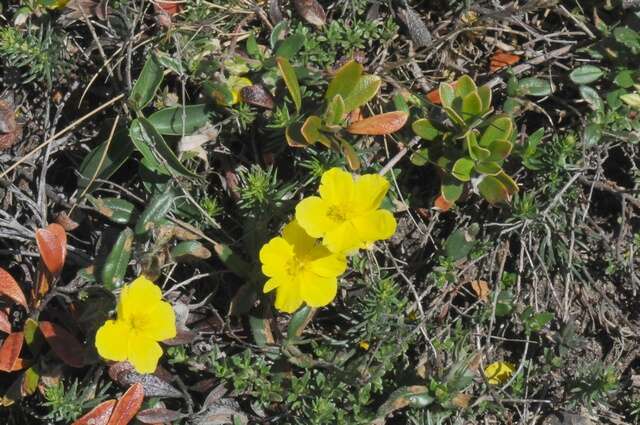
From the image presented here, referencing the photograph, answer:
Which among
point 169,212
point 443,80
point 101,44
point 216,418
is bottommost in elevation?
point 216,418

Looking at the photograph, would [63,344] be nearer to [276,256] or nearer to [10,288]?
[10,288]

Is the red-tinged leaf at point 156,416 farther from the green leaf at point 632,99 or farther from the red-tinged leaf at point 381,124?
the green leaf at point 632,99

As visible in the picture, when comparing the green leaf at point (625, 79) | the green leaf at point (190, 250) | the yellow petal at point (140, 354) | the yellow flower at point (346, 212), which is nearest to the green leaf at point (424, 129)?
the yellow flower at point (346, 212)

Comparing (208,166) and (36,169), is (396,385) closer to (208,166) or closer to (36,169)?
(208,166)

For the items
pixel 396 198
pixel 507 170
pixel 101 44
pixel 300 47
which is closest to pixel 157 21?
pixel 101 44

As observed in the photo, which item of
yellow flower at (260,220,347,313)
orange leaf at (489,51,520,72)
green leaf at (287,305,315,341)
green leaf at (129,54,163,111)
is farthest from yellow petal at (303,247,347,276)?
orange leaf at (489,51,520,72)

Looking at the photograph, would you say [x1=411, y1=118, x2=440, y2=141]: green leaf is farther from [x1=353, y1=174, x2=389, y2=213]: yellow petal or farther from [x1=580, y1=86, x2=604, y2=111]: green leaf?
[x1=580, y1=86, x2=604, y2=111]: green leaf
